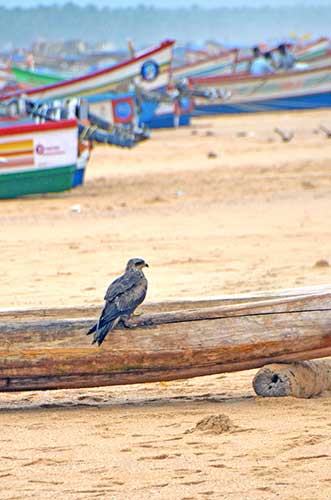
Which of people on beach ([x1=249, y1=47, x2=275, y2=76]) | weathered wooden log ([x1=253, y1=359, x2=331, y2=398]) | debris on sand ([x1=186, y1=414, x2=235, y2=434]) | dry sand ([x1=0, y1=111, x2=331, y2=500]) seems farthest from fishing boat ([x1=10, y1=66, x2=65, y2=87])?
debris on sand ([x1=186, y1=414, x2=235, y2=434])

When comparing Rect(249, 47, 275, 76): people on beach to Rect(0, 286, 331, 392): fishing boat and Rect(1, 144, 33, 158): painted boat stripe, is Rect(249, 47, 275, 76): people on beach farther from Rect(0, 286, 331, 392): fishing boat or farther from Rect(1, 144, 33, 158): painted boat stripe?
Rect(0, 286, 331, 392): fishing boat

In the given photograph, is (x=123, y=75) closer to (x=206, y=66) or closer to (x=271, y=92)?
(x=271, y=92)

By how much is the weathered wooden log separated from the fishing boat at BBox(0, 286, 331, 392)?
0.22ft

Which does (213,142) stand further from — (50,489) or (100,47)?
(100,47)

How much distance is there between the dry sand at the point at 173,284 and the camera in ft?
15.1

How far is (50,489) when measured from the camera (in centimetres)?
448

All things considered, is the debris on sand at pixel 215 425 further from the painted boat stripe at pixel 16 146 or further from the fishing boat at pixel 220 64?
the fishing boat at pixel 220 64

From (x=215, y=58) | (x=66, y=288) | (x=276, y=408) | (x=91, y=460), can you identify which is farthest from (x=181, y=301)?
(x=215, y=58)

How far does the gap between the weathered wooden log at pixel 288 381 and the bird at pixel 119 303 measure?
2.32 feet

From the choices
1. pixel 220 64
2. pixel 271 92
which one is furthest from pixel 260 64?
pixel 271 92

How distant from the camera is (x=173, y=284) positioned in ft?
28.0

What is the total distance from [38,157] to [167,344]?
940cm

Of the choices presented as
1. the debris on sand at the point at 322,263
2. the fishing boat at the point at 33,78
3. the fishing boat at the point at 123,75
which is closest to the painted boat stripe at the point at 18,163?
the fishing boat at the point at 123,75

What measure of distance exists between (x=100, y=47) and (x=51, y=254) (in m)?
73.5
